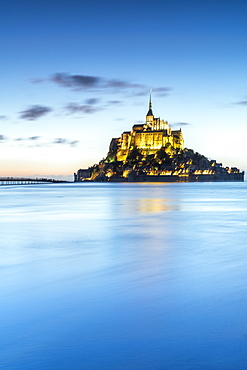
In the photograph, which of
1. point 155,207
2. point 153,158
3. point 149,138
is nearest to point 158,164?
point 153,158

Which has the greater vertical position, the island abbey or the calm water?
the island abbey

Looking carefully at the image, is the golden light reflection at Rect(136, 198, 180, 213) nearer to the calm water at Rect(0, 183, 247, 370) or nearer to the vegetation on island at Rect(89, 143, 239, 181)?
the calm water at Rect(0, 183, 247, 370)

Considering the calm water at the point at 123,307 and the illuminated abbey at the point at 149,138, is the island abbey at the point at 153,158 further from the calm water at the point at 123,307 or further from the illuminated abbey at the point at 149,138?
the calm water at the point at 123,307

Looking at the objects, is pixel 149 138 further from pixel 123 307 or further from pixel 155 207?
pixel 123 307

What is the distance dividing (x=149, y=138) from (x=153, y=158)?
640 centimetres

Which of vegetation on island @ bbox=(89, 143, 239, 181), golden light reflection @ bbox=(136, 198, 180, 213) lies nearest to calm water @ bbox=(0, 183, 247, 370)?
golden light reflection @ bbox=(136, 198, 180, 213)

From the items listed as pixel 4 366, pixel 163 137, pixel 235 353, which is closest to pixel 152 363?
pixel 235 353

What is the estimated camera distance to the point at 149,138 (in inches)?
4953

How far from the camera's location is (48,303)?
13.4 ft

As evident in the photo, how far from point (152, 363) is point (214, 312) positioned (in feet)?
3.99

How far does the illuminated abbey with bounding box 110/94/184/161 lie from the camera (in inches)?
4914

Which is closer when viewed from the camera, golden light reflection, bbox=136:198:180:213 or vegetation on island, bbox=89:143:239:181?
golden light reflection, bbox=136:198:180:213

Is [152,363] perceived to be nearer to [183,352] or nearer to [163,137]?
[183,352]

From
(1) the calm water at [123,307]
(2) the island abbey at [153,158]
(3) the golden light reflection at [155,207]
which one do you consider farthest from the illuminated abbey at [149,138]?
(1) the calm water at [123,307]
